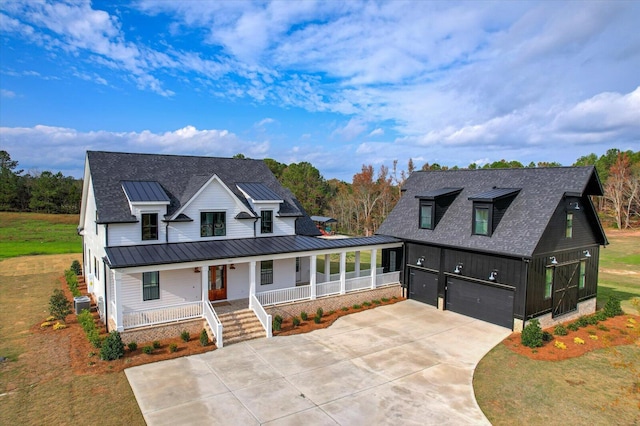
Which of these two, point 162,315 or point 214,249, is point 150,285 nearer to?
point 162,315

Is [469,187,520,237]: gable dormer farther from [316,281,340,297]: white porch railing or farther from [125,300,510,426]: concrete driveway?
[316,281,340,297]: white porch railing

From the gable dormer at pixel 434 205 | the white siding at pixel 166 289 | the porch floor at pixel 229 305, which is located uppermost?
the gable dormer at pixel 434 205

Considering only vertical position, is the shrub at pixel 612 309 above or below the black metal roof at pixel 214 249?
below

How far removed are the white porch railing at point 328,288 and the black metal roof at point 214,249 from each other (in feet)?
7.02

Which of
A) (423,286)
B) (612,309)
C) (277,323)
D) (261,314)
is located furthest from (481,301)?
(261,314)

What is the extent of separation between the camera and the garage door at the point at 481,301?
19.0m

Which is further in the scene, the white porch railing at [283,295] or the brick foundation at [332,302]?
the brick foundation at [332,302]

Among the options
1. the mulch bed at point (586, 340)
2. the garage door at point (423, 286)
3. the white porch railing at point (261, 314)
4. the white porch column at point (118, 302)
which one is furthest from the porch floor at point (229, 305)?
the mulch bed at point (586, 340)

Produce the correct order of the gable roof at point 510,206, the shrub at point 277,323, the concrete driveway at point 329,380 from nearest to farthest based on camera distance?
1. the concrete driveway at point 329,380
2. the shrub at point 277,323
3. the gable roof at point 510,206

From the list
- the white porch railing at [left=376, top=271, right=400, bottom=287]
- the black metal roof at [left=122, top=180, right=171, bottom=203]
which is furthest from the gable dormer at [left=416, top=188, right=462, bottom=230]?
the black metal roof at [left=122, top=180, right=171, bottom=203]

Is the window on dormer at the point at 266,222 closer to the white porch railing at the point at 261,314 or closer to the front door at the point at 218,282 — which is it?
the front door at the point at 218,282

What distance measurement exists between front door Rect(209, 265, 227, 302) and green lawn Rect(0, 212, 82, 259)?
2992cm

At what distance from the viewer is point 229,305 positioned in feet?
65.3

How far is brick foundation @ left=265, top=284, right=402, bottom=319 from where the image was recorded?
19.9 metres
